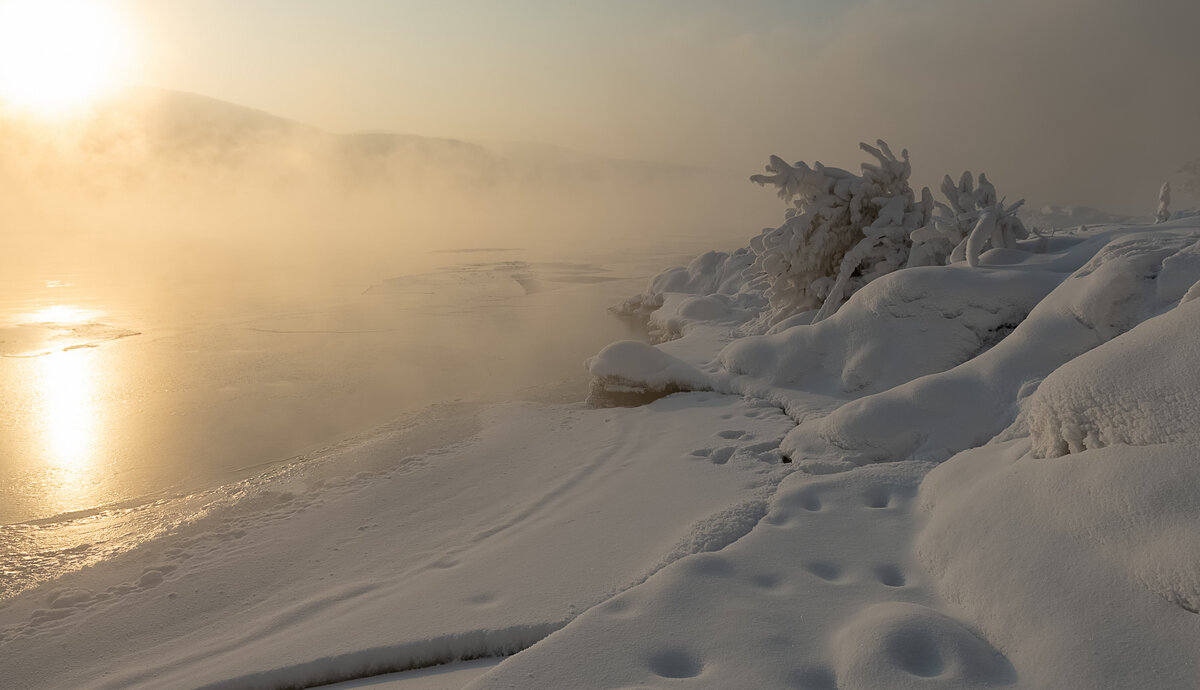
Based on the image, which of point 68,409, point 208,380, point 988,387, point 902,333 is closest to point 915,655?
point 988,387

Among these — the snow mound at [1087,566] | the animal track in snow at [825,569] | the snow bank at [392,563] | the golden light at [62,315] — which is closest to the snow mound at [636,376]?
the snow bank at [392,563]

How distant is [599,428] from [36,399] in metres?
9.28

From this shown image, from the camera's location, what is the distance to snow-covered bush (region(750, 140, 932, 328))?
12867 millimetres

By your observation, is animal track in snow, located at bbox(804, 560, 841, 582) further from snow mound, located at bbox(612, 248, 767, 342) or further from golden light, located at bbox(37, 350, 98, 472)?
snow mound, located at bbox(612, 248, 767, 342)

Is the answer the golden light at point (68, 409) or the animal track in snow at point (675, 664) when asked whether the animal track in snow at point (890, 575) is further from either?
the golden light at point (68, 409)

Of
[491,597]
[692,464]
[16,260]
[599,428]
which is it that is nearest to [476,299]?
[599,428]

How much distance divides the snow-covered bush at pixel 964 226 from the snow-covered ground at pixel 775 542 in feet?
5.87

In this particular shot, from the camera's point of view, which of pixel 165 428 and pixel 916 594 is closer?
pixel 916 594

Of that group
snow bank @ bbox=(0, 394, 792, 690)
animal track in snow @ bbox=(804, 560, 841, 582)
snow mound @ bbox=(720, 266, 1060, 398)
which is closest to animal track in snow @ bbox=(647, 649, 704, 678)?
snow bank @ bbox=(0, 394, 792, 690)

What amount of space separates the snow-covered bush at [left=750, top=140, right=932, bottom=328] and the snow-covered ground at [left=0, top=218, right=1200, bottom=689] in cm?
368

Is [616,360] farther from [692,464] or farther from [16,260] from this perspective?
[16,260]

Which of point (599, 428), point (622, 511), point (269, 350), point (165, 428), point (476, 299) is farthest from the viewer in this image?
point (476, 299)

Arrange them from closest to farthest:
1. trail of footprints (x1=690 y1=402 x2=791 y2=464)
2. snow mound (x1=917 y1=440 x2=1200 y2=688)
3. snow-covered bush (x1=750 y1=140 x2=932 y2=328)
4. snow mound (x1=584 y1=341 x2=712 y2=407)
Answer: snow mound (x1=917 y1=440 x2=1200 y2=688) < trail of footprints (x1=690 y1=402 x2=791 y2=464) < snow mound (x1=584 y1=341 x2=712 y2=407) < snow-covered bush (x1=750 y1=140 x2=932 y2=328)

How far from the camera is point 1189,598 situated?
2895 millimetres
